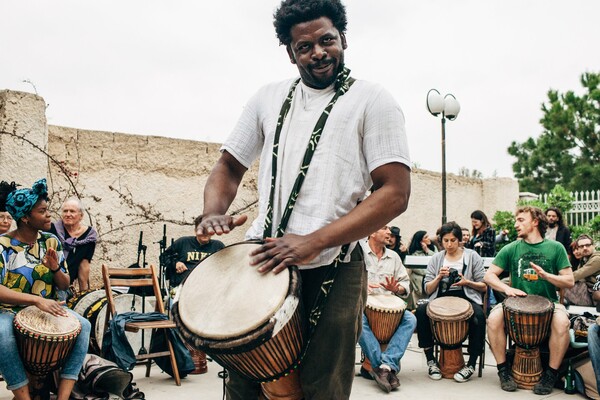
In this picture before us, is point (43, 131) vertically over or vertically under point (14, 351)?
over

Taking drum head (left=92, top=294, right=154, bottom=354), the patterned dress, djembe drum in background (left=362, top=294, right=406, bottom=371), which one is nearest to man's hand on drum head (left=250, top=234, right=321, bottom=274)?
the patterned dress

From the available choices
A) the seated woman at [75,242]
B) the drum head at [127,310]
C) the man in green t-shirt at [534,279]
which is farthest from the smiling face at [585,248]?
the seated woman at [75,242]

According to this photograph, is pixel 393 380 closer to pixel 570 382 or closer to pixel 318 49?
pixel 570 382

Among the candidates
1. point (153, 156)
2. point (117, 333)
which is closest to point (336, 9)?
point (117, 333)

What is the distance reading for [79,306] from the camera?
588 cm

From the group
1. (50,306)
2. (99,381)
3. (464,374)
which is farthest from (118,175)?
(464,374)

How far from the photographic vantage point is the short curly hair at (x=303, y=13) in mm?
1993

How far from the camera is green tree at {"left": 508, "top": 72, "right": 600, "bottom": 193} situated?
73.2 feet

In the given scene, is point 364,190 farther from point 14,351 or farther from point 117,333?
point 117,333

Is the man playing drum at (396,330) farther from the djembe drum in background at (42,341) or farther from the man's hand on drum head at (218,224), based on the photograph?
the man's hand on drum head at (218,224)

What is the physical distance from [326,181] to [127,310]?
490 centimetres

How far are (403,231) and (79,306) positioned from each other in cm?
704

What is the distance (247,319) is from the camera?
1839 millimetres

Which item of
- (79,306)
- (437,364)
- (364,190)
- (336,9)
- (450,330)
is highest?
(336,9)
